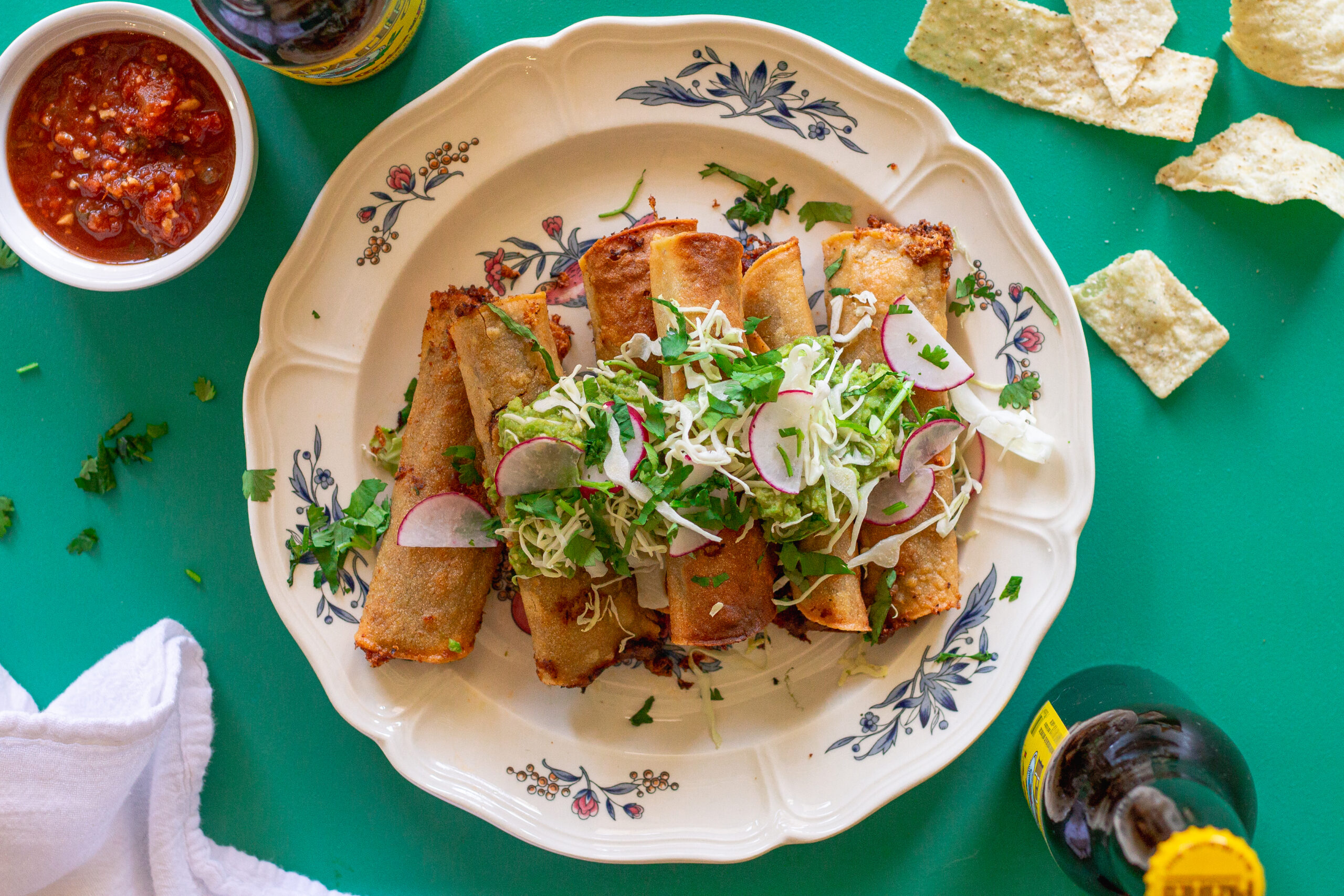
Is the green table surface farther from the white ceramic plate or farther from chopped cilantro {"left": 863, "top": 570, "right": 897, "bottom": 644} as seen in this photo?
chopped cilantro {"left": 863, "top": 570, "right": 897, "bottom": 644}

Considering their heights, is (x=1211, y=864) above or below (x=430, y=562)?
above

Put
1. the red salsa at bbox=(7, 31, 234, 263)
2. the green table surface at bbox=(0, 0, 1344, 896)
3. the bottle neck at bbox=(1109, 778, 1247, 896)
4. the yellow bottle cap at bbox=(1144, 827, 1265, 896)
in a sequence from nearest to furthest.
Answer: the yellow bottle cap at bbox=(1144, 827, 1265, 896) → the bottle neck at bbox=(1109, 778, 1247, 896) → the red salsa at bbox=(7, 31, 234, 263) → the green table surface at bbox=(0, 0, 1344, 896)

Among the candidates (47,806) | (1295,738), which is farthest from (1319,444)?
(47,806)

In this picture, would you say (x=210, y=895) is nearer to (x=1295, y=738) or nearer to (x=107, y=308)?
(x=107, y=308)

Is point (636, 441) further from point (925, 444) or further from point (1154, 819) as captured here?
point (1154, 819)

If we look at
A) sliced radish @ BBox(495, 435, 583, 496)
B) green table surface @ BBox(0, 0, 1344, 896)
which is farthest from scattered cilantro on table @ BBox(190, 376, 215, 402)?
sliced radish @ BBox(495, 435, 583, 496)

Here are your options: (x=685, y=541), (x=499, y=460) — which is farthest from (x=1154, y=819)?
(x=499, y=460)
